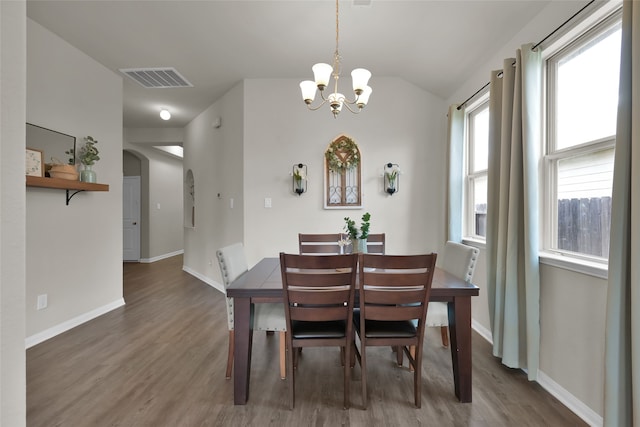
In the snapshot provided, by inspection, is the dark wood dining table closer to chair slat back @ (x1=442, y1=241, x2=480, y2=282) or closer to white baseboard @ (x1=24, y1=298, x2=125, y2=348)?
chair slat back @ (x1=442, y1=241, x2=480, y2=282)

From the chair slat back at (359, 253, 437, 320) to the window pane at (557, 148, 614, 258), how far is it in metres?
1.04

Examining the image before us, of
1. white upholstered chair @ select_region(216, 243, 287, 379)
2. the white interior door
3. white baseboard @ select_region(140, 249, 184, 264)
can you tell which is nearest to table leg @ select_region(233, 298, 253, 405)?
white upholstered chair @ select_region(216, 243, 287, 379)

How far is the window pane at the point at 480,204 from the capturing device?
3139 millimetres

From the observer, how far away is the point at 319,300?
5.62 feet

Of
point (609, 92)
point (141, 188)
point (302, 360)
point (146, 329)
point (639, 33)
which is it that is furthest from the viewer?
point (141, 188)

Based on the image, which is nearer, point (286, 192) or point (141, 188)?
point (286, 192)

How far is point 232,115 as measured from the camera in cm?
414

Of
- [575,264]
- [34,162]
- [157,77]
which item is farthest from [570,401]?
[157,77]

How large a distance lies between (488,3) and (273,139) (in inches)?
97.7

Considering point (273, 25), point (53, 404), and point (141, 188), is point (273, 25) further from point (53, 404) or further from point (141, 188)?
point (141, 188)

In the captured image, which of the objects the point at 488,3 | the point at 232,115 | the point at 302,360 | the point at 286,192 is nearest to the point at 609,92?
the point at 488,3

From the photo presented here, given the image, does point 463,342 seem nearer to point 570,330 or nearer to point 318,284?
point 570,330

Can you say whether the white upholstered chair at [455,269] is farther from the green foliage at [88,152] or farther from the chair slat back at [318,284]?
the green foliage at [88,152]

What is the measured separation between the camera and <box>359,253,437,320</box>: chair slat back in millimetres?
1652
